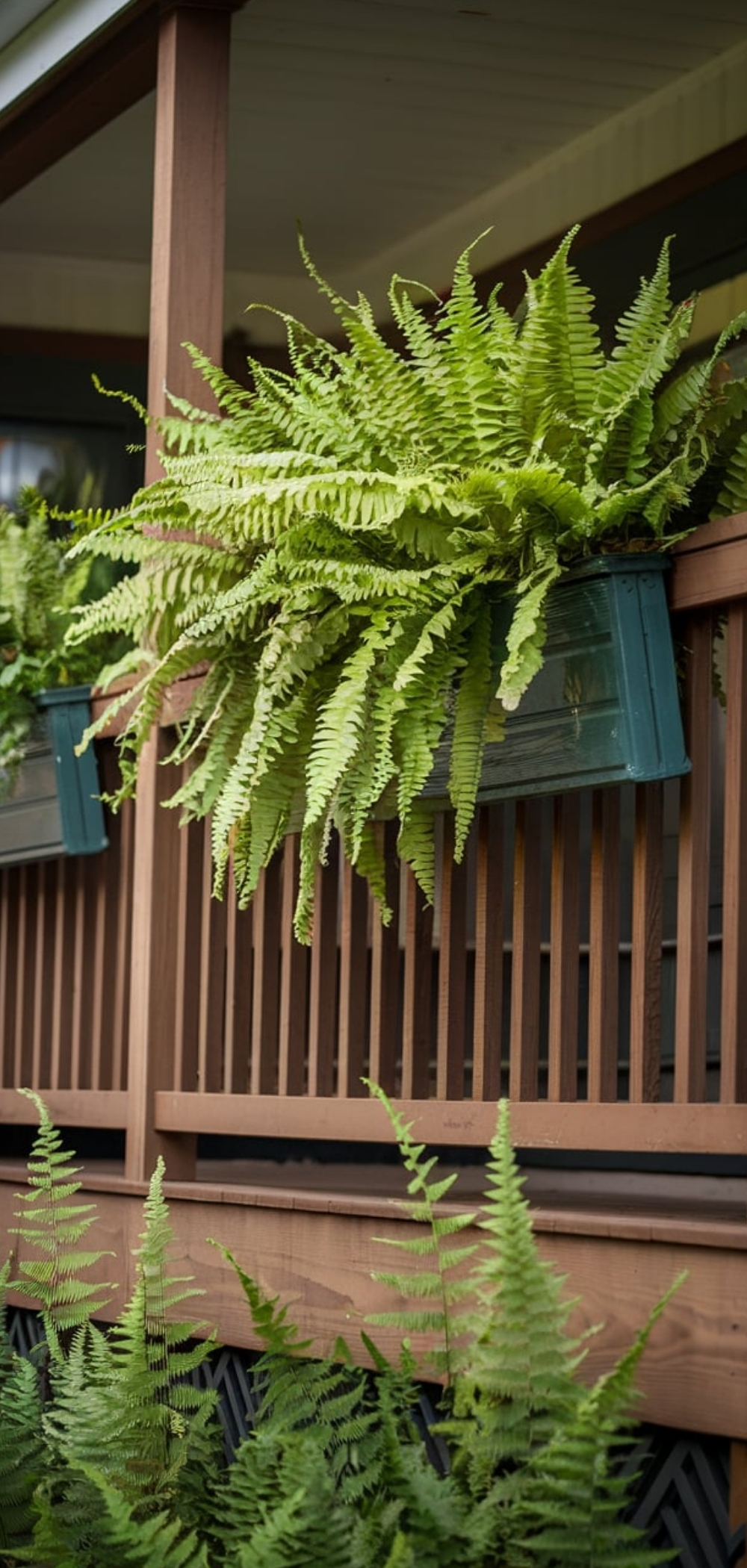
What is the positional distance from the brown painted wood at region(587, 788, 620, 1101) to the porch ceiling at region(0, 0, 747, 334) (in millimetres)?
2496

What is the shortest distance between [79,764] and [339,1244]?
1.47 meters

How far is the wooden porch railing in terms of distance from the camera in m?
2.86

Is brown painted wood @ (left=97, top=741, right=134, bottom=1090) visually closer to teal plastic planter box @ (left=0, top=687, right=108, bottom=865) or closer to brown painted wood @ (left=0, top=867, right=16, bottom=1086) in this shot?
→ teal plastic planter box @ (left=0, top=687, right=108, bottom=865)

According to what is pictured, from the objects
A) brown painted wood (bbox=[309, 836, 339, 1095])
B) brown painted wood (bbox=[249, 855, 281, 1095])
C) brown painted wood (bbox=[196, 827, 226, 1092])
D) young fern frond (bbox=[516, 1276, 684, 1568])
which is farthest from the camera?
brown painted wood (bbox=[196, 827, 226, 1092])

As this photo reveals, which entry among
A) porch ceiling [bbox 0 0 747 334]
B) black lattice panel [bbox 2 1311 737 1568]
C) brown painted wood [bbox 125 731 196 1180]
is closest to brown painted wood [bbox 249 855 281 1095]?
brown painted wood [bbox 125 731 196 1180]

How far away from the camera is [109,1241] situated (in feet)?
13.3

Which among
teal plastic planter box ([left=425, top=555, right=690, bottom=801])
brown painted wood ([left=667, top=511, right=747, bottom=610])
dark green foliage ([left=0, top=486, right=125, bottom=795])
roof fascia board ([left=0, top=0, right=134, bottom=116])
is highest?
roof fascia board ([left=0, top=0, right=134, bottom=116])

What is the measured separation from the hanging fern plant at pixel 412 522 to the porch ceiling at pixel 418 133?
6.41 feet

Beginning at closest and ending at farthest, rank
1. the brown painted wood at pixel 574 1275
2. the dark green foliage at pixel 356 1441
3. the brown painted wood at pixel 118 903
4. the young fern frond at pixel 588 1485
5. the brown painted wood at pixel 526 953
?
1. the young fern frond at pixel 588 1485
2. the dark green foliage at pixel 356 1441
3. the brown painted wood at pixel 574 1275
4. the brown painted wood at pixel 526 953
5. the brown painted wood at pixel 118 903

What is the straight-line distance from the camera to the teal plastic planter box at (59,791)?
446 cm

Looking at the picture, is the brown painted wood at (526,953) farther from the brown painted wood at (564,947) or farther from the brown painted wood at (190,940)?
the brown painted wood at (190,940)

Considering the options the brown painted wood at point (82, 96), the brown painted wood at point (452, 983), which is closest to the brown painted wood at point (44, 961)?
the brown painted wood at point (452, 983)

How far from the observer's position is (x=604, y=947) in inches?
120

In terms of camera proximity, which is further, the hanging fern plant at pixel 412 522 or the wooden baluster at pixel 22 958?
the wooden baluster at pixel 22 958
